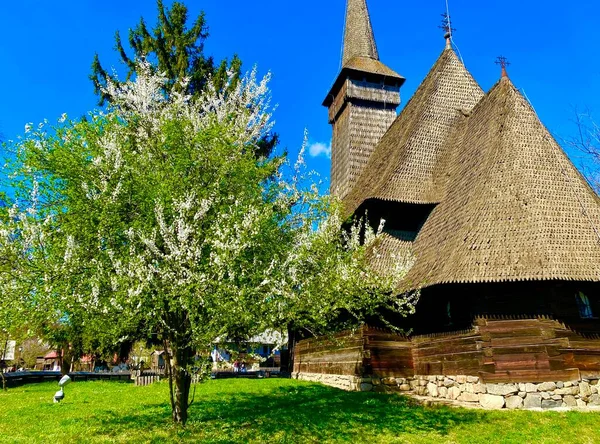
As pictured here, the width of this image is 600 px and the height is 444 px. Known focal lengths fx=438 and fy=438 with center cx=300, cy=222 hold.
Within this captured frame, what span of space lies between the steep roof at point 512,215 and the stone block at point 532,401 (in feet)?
8.78

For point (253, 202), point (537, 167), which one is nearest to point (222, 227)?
point (253, 202)

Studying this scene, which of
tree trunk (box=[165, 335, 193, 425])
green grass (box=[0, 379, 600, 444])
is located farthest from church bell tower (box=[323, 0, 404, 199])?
tree trunk (box=[165, 335, 193, 425])

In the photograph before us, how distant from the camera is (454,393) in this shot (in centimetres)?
1134

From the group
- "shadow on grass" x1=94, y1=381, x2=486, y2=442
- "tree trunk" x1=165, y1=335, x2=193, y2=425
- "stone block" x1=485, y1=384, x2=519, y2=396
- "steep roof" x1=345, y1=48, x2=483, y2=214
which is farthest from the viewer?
"steep roof" x1=345, y1=48, x2=483, y2=214

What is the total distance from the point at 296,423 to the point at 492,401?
484 centimetres

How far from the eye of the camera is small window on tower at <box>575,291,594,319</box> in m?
10.6

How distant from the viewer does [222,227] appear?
23.0 ft

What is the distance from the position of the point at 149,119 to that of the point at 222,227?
150 inches

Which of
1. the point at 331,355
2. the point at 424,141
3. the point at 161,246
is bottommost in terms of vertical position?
the point at 331,355

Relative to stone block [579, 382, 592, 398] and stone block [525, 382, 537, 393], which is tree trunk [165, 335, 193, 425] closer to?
stone block [525, 382, 537, 393]

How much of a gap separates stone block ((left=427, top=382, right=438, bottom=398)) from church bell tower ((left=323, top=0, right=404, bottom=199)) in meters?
11.3

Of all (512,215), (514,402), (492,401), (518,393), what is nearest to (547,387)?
(518,393)

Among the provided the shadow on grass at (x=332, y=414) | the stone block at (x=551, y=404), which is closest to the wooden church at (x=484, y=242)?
the stone block at (x=551, y=404)

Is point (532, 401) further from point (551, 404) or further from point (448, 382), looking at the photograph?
point (448, 382)
